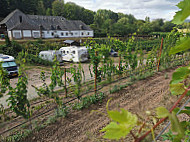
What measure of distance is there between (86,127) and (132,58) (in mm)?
5499

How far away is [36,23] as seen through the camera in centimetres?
3238

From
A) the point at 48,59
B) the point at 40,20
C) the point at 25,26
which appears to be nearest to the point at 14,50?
the point at 48,59

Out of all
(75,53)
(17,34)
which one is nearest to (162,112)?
(75,53)

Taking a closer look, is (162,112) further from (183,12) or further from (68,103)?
(68,103)

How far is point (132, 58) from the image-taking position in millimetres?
9039

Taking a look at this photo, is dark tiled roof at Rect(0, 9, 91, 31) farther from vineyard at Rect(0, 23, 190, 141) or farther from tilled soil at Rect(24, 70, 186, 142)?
tilled soil at Rect(24, 70, 186, 142)

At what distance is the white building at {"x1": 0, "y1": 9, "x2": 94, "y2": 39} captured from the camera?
28453 mm

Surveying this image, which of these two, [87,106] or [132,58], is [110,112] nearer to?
[87,106]

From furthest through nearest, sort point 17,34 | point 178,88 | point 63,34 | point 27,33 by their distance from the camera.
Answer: point 63,34, point 27,33, point 17,34, point 178,88

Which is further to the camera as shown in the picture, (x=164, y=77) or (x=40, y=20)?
(x=40, y=20)

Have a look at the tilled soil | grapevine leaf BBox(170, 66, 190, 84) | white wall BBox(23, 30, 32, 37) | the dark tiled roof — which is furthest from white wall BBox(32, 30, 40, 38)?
grapevine leaf BBox(170, 66, 190, 84)

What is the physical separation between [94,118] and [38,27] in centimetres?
2975

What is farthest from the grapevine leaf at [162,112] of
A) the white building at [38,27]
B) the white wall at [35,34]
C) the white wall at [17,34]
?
the white wall at [35,34]

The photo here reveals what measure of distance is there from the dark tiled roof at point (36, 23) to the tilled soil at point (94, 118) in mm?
27475
